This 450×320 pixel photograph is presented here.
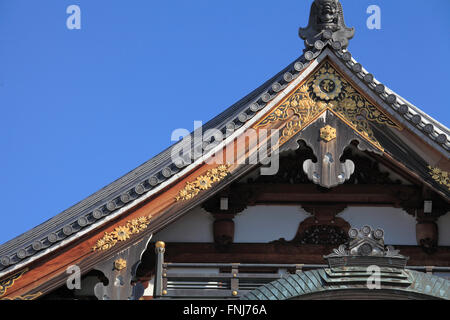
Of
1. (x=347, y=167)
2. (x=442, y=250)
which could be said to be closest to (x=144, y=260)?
(x=347, y=167)

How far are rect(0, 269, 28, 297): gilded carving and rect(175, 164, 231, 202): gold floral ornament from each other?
2238mm

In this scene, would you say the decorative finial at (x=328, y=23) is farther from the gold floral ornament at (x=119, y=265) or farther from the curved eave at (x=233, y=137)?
the gold floral ornament at (x=119, y=265)

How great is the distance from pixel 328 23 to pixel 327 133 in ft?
6.28

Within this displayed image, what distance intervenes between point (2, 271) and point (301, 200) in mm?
4282

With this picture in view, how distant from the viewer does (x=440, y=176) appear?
50.1 feet

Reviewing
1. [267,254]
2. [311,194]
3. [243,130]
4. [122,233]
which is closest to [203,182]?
[243,130]

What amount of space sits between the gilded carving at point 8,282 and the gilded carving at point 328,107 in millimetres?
3690

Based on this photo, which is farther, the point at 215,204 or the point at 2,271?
the point at 215,204

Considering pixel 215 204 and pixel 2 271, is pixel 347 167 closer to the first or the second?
pixel 215 204

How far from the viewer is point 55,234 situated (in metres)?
14.6

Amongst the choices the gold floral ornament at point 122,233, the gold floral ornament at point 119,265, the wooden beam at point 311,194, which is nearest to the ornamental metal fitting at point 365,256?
the wooden beam at point 311,194

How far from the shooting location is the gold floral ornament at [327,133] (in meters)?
15.3

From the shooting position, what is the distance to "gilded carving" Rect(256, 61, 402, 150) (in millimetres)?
15414
